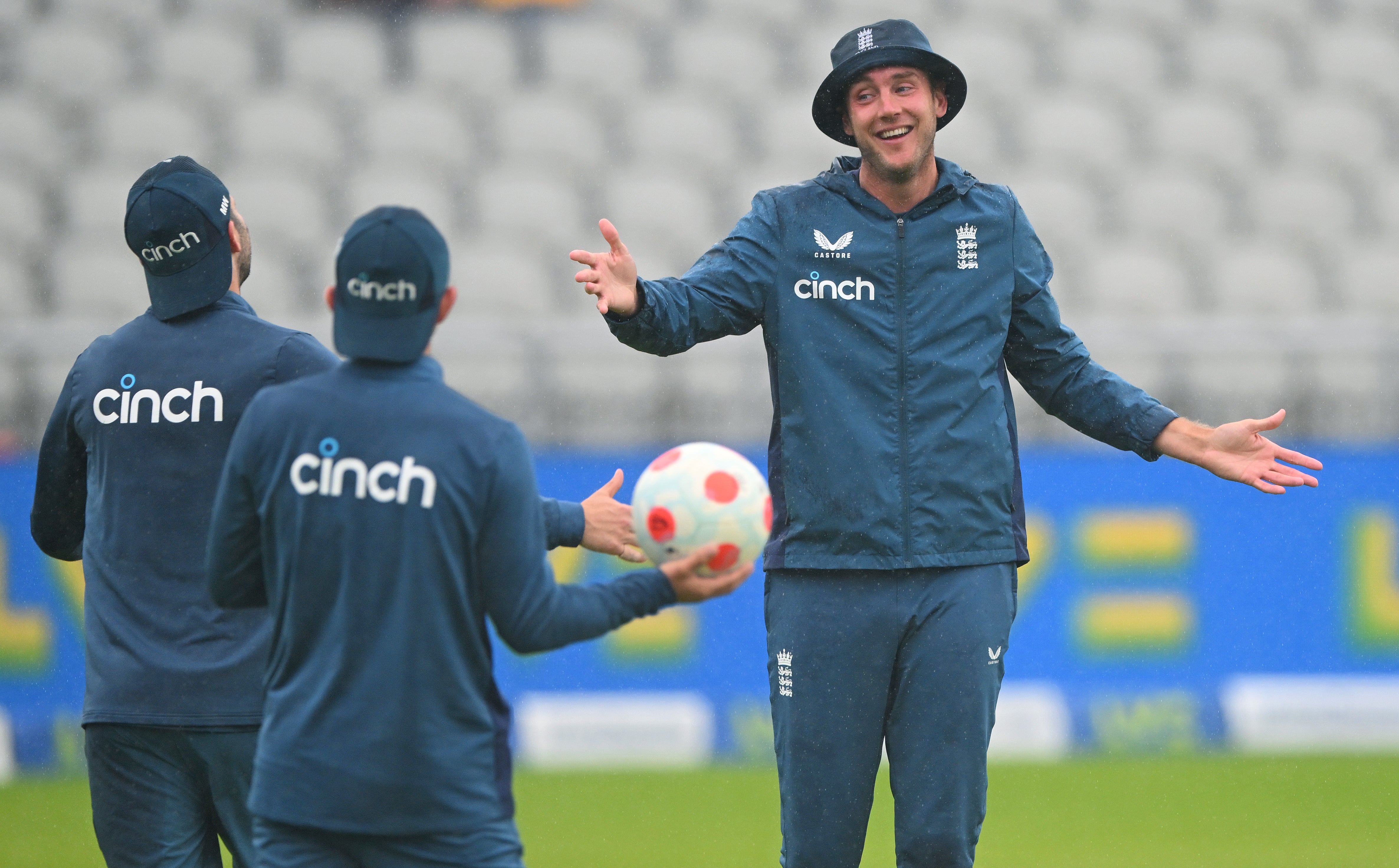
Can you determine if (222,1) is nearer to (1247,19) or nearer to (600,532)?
(1247,19)

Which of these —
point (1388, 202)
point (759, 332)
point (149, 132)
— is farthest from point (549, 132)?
point (1388, 202)

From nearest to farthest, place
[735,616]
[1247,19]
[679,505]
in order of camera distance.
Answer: [679,505], [735,616], [1247,19]

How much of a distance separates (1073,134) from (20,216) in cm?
777

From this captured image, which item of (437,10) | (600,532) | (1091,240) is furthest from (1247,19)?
(600,532)

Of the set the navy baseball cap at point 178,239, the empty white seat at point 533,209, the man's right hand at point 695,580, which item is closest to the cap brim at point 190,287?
the navy baseball cap at point 178,239

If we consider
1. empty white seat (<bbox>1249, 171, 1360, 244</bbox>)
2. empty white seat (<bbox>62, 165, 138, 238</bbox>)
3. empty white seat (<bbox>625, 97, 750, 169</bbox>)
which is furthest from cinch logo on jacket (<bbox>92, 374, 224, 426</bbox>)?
empty white seat (<bbox>1249, 171, 1360, 244</bbox>)

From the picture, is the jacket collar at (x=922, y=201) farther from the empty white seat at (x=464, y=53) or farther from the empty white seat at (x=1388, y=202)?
the empty white seat at (x=1388, y=202)

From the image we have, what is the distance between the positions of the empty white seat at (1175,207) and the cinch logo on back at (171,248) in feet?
29.4

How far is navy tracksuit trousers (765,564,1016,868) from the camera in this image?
148 inches

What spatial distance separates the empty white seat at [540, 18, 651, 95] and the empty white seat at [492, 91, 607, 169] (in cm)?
22

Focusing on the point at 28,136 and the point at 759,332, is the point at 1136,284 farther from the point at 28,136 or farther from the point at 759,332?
the point at 28,136

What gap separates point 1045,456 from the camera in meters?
7.43

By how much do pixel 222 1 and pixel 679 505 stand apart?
963 cm

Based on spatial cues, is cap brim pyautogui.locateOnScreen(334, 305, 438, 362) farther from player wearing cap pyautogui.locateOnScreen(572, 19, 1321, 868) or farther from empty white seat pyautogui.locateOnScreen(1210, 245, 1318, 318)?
empty white seat pyautogui.locateOnScreen(1210, 245, 1318, 318)
